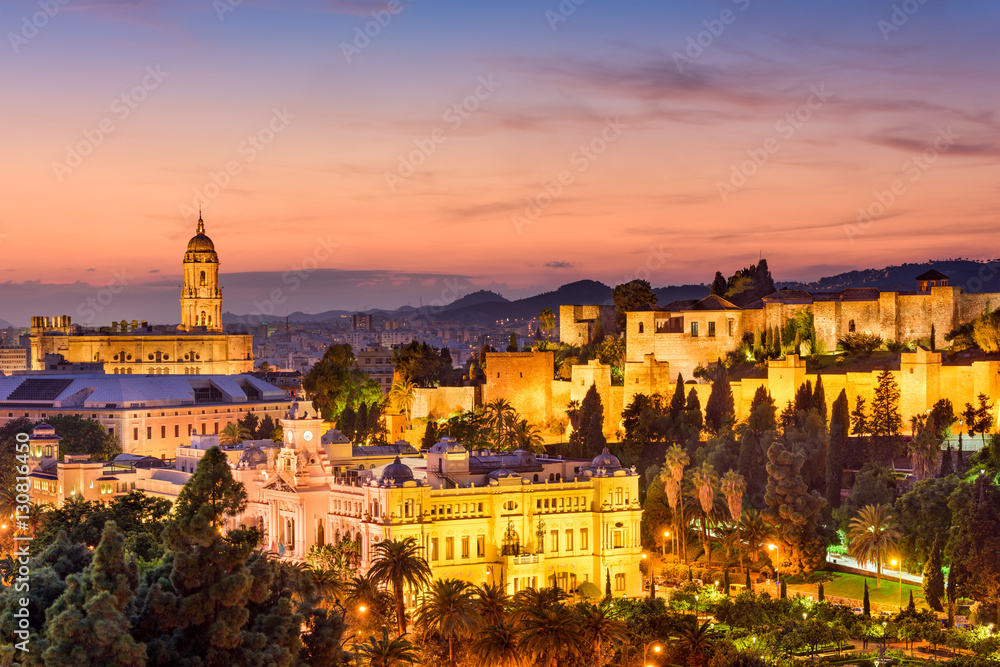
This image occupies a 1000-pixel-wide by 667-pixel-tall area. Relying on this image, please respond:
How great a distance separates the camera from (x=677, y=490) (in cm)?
5556

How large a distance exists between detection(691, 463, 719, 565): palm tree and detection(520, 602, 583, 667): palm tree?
17234 millimetres

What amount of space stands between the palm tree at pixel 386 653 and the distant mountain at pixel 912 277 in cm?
6797

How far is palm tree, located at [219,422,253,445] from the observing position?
80000mm

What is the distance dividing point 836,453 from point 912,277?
2470 inches

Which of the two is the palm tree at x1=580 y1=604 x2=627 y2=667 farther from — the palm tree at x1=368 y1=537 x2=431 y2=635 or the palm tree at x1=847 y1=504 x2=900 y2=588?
the palm tree at x1=847 y1=504 x2=900 y2=588

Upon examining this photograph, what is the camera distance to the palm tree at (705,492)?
54.3 meters

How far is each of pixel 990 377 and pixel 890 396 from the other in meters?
4.30

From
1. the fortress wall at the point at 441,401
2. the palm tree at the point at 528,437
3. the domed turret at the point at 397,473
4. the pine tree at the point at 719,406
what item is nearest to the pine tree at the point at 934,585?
the domed turret at the point at 397,473

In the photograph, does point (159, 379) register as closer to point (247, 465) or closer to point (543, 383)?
point (543, 383)

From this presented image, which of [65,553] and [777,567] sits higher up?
[65,553]

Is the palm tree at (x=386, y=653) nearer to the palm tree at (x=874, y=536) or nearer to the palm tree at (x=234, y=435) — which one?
the palm tree at (x=874, y=536)

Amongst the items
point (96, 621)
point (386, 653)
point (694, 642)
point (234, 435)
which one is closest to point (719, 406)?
point (694, 642)

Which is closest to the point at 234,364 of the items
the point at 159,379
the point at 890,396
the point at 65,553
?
the point at 159,379

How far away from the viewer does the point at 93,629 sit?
2880 centimetres
